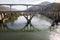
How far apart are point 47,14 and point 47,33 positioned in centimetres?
18

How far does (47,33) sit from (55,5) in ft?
0.91

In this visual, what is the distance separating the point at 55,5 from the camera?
1050 mm

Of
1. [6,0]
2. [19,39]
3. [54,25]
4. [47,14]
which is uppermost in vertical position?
[6,0]

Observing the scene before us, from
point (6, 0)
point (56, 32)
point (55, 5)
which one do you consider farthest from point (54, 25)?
point (6, 0)

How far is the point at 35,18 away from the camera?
105 centimetres

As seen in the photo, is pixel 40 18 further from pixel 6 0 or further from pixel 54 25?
pixel 6 0

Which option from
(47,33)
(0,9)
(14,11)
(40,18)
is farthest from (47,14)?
(0,9)

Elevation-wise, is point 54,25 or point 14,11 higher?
point 14,11

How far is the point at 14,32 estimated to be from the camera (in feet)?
3.52

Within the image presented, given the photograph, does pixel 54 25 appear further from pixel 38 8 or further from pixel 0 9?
pixel 0 9

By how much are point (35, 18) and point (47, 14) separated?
0.12 meters

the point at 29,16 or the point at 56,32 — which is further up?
the point at 29,16

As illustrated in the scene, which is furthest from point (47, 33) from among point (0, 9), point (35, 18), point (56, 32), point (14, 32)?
point (0, 9)

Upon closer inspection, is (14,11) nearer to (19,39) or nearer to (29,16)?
(29,16)
